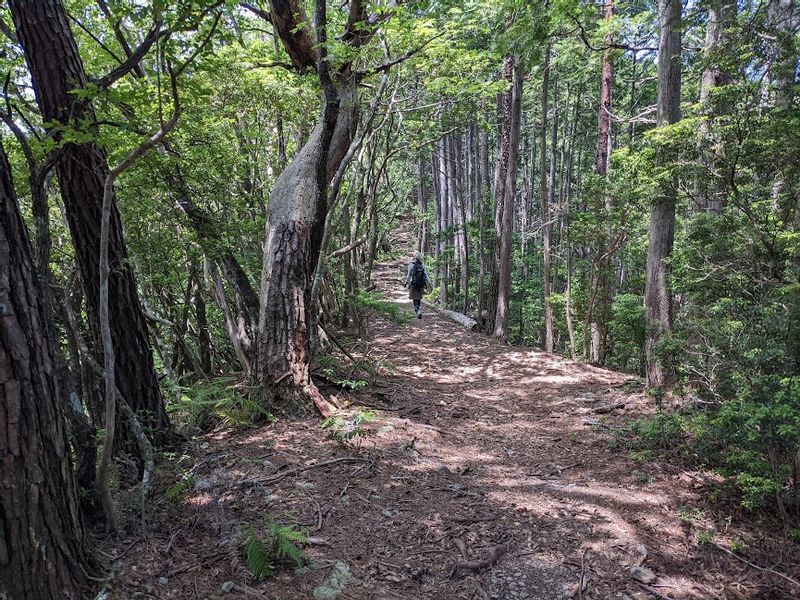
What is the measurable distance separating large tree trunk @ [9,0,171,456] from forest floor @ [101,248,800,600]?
72 cm

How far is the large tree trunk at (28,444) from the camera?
1968 mm

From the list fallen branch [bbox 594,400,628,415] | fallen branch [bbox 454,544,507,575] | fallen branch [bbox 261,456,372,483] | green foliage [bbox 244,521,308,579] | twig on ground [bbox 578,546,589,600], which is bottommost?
fallen branch [bbox 594,400,628,415]

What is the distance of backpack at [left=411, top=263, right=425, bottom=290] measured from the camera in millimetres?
13070

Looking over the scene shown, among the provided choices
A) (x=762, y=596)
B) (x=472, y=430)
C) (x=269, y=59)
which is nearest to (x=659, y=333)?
(x=472, y=430)

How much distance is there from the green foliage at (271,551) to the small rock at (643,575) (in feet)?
7.05

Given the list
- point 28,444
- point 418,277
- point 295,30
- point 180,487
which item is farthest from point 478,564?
point 418,277

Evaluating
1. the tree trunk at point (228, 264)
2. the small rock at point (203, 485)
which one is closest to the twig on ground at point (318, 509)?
the small rock at point (203, 485)

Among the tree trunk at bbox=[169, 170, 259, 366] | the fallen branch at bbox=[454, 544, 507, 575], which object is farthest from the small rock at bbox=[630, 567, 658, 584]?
the tree trunk at bbox=[169, 170, 259, 366]

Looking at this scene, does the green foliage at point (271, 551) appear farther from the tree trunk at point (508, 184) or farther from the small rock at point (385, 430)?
the tree trunk at point (508, 184)

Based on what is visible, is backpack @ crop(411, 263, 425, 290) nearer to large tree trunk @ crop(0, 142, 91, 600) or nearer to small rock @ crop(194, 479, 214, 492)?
small rock @ crop(194, 479, 214, 492)

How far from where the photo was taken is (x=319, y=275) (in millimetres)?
6258

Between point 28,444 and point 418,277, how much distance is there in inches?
450

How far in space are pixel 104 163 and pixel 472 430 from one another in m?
4.76

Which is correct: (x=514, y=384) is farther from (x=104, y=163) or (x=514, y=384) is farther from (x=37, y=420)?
(x=37, y=420)
